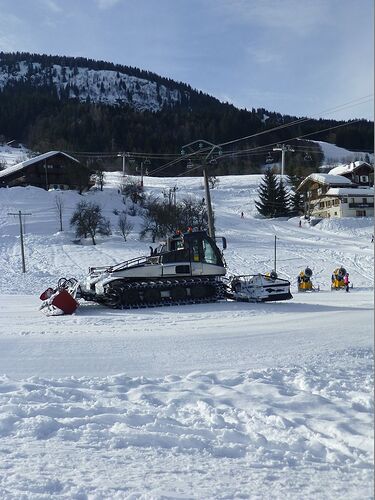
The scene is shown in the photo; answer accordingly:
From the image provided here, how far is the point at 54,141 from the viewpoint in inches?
5871

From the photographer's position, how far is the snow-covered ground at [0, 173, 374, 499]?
3965 mm

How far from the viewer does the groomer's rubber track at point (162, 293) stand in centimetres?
1555

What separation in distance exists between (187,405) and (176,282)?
35.1 ft

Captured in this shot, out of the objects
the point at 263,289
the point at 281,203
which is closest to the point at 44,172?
the point at 281,203

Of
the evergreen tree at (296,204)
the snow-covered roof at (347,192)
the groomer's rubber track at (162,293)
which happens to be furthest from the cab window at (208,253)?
the evergreen tree at (296,204)

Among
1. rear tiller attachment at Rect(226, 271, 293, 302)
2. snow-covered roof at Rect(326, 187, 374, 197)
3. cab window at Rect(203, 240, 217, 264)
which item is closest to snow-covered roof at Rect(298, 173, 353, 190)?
snow-covered roof at Rect(326, 187, 374, 197)

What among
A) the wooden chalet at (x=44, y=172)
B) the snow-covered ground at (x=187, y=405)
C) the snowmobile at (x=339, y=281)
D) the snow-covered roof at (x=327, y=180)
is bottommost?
the snowmobile at (x=339, y=281)

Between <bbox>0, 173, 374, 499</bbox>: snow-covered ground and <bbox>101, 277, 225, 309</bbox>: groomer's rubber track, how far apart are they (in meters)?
1.75

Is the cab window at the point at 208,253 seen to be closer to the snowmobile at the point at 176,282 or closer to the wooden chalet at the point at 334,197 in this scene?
the snowmobile at the point at 176,282

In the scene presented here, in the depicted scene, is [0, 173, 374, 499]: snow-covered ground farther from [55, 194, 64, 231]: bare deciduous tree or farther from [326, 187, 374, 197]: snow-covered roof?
[326, 187, 374, 197]: snow-covered roof

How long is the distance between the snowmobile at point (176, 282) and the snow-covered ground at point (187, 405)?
1.96 meters

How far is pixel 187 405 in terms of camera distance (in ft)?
18.9

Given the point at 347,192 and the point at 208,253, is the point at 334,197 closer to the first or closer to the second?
the point at 347,192

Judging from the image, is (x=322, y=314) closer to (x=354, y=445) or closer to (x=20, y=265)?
(x=354, y=445)
